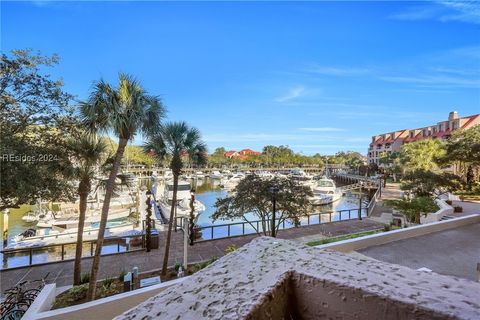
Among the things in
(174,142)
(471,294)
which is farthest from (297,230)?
(471,294)

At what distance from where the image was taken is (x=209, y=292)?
1.34 meters

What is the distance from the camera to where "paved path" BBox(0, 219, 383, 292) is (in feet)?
25.3

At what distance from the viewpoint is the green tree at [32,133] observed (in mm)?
5230

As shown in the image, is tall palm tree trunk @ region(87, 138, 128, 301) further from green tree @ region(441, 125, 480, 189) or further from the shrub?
green tree @ region(441, 125, 480, 189)

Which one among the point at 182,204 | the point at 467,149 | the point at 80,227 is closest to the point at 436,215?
the point at 80,227

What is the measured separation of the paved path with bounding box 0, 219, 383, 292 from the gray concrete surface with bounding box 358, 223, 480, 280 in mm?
4943

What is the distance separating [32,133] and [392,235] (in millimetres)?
10278

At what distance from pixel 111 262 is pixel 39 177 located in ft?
15.0

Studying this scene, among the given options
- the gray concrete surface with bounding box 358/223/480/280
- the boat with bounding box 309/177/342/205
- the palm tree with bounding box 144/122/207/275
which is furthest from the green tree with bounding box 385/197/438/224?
the boat with bounding box 309/177/342/205

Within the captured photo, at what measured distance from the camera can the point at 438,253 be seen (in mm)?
5848

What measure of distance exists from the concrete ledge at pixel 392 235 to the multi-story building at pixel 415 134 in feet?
129

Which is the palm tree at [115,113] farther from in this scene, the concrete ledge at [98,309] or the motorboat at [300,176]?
the motorboat at [300,176]

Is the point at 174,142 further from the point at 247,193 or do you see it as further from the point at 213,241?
the point at 213,241

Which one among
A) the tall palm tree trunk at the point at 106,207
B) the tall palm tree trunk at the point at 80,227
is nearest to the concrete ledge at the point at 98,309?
the tall palm tree trunk at the point at 106,207
